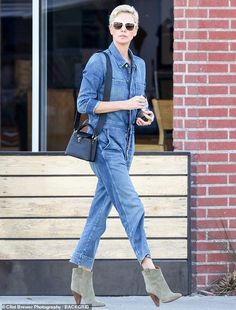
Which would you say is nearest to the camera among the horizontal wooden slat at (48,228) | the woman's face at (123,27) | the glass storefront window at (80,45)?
the woman's face at (123,27)

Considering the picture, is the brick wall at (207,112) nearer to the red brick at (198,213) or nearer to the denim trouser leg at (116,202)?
the red brick at (198,213)

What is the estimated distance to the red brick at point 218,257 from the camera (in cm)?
722

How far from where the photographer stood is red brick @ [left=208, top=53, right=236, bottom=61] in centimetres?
714

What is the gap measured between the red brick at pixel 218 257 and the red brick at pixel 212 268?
4 cm

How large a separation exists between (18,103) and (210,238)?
6.66ft

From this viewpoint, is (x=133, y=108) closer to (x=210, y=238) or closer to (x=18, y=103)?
(x=210, y=238)

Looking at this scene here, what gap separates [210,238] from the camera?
7215 millimetres

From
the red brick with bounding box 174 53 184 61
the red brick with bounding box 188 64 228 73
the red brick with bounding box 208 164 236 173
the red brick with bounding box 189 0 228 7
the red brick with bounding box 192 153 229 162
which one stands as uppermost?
the red brick with bounding box 189 0 228 7

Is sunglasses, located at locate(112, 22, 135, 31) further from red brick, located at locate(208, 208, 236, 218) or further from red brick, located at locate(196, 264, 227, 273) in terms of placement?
red brick, located at locate(196, 264, 227, 273)

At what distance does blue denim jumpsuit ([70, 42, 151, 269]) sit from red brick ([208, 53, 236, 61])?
114cm

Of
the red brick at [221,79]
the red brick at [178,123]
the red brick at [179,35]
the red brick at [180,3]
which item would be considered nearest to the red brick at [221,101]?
the red brick at [221,79]

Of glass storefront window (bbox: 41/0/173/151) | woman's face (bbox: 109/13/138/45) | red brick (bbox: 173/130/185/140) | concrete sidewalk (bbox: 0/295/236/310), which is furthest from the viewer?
glass storefront window (bbox: 41/0/173/151)

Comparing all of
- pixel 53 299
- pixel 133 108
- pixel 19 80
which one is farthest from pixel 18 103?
pixel 133 108

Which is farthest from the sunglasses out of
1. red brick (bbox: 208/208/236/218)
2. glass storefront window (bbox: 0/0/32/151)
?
glass storefront window (bbox: 0/0/32/151)
